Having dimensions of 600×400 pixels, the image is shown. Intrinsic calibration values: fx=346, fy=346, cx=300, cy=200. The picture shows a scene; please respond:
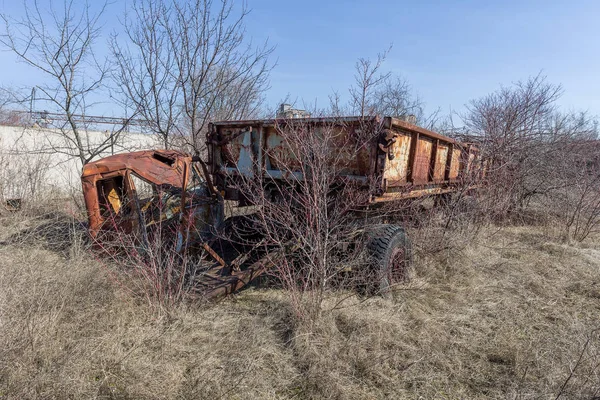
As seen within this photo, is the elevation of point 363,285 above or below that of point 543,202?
below

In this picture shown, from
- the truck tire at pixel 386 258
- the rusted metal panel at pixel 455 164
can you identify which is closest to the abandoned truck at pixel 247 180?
the truck tire at pixel 386 258

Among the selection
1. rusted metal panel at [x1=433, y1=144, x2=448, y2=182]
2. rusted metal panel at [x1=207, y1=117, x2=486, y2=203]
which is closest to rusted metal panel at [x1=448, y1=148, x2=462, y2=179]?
rusted metal panel at [x1=207, y1=117, x2=486, y2=203]

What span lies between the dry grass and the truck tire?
20cm

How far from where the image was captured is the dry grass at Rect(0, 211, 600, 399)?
2420mm

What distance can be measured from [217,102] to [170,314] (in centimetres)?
710

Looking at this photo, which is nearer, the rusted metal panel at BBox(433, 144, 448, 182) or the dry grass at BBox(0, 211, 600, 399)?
the dry grass at BBox(0, 211, 600, 399)

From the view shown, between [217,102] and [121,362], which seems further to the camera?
[217,102]

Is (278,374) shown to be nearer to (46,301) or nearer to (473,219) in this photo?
(46,301)

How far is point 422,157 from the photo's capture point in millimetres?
4895

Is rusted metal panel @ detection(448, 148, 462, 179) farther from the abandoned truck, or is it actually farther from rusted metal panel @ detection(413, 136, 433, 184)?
rusted metal panel @ detection(413, 136, 433, 184)

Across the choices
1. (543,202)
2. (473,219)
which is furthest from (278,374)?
(543,202)

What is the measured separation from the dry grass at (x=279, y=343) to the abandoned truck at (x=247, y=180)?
450 millimetres

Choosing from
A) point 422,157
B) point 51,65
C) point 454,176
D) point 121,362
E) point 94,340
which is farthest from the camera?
point 51,65

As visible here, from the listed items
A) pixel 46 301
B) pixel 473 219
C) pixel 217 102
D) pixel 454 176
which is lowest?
pixel 46 301
